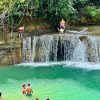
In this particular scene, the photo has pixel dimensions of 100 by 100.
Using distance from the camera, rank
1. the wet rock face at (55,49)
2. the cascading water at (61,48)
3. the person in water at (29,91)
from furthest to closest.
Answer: the cascading water at (61,48) → the wet rock face at (55,49) → the person in water at (29,91)

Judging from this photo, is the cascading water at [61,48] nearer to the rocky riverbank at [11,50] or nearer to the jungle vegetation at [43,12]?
the rocky riverbank at [11,50]

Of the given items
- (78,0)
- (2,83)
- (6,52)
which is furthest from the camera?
(78,0)

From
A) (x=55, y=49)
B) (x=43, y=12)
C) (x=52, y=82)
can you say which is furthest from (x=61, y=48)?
(x=52, y=82)

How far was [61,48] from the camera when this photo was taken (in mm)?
23344

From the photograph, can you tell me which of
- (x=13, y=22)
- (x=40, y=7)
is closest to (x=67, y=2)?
(x=40, y=7)

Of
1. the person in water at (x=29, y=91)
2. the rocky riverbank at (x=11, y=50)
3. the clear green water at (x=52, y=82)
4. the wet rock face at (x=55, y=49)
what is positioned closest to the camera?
Answer: the person in water at (x=29, y=91)

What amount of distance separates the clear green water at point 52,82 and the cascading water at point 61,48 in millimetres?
1116

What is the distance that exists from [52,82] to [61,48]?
418cm

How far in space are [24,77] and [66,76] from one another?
2.05 metres

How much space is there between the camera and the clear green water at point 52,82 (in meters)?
17.6

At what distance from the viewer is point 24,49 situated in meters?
22.7

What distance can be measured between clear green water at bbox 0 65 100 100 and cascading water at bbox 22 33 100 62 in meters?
1.12

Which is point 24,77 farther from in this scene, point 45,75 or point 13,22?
point 13,22

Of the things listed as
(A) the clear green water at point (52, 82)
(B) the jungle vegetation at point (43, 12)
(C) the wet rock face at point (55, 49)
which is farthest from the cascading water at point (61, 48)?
(B) the jungle vegetation at point (43, 12)
